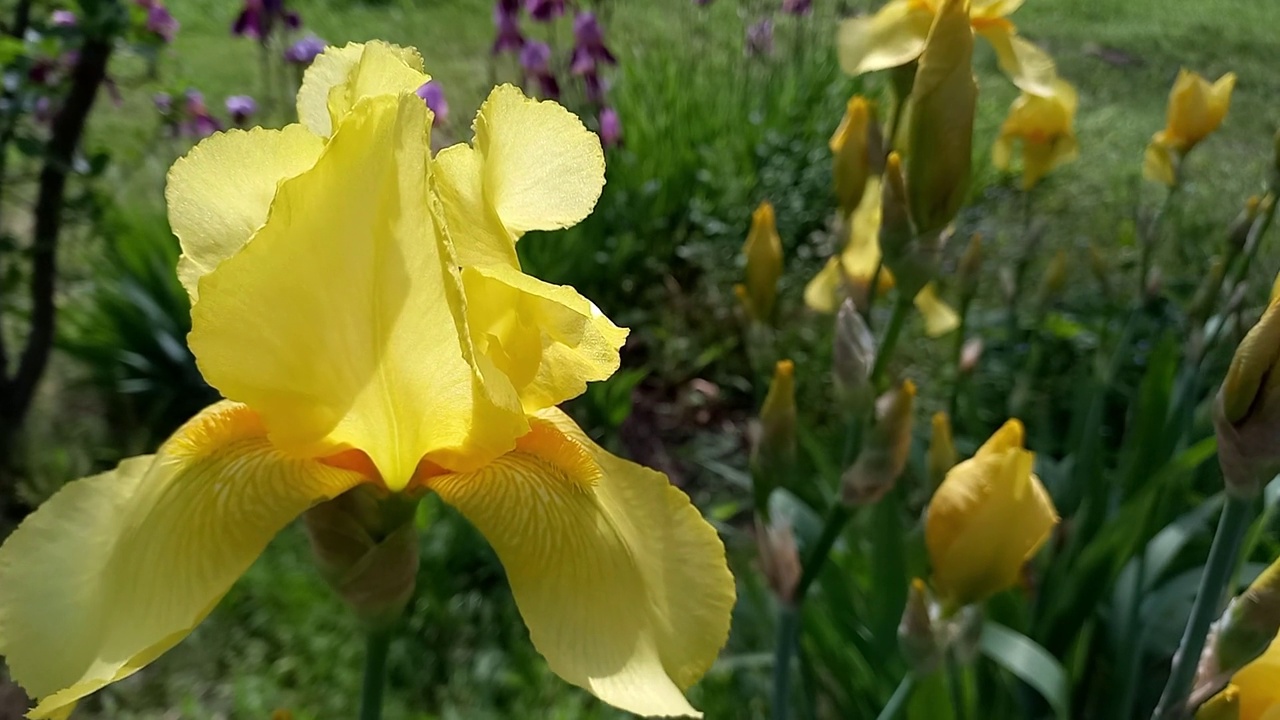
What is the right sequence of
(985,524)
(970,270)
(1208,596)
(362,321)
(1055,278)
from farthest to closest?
(1055,278)
(970,270)
(985,524)
(1208,596)
(362,321)

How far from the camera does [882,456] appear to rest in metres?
0.88

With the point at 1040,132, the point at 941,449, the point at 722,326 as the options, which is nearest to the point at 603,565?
the point at 941,449

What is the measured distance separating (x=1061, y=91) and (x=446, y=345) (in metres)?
1.45

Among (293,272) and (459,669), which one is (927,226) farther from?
(459,669)

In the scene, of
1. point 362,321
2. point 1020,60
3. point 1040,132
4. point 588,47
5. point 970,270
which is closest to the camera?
point 362,321

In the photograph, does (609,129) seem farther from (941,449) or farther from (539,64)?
(941,449)

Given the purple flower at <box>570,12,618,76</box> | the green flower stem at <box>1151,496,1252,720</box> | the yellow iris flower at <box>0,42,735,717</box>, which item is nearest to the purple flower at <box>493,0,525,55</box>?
the purple flower at <box>570,12,618,76</box>

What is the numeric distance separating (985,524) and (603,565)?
1.37 ft

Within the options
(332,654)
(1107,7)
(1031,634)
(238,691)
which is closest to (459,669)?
(332,654)

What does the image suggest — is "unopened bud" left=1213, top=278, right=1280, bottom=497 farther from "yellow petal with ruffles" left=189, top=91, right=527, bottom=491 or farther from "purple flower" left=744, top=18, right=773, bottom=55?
"purple flower" left=744, top=18, right=773, bottom=55

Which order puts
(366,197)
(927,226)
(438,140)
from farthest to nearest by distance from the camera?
(438,140), (927,226), (366,197)

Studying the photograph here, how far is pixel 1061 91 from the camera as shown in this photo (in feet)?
5.24

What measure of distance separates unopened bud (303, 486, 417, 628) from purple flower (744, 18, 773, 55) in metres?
3.52

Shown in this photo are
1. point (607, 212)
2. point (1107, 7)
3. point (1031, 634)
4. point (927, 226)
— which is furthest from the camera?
point (1107, 7)
